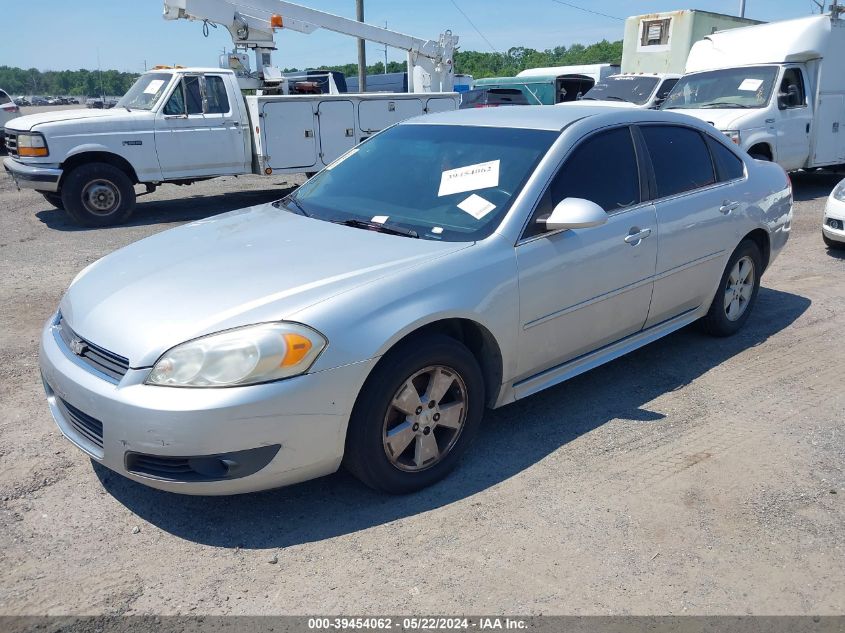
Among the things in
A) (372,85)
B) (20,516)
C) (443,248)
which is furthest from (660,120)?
(372,85)

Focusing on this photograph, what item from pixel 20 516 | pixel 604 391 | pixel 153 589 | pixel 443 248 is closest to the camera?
pixel 153 589

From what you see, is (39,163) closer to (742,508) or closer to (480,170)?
(480,170)

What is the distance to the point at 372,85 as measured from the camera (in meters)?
31.1

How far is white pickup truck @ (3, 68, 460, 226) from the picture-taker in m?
9.45

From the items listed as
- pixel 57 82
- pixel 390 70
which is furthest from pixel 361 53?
pixel 57 82

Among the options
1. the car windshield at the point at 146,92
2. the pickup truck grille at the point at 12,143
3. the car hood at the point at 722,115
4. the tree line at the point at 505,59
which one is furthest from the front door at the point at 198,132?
the tree line at the point at 505,59

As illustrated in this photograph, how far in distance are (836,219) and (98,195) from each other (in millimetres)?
8910

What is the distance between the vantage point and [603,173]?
402cm

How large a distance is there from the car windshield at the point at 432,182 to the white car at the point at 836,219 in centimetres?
506

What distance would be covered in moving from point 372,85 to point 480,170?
1135 inches

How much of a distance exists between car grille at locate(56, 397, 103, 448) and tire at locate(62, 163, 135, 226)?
7.32 metres

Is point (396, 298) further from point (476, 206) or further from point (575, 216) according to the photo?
point (575, 216)

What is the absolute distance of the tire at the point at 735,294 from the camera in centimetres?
503

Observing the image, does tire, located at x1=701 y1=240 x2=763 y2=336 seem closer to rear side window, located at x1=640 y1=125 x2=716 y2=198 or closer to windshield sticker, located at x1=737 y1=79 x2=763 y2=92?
rear side window, located at x1=640 y1=125 x2=716 y2=198
